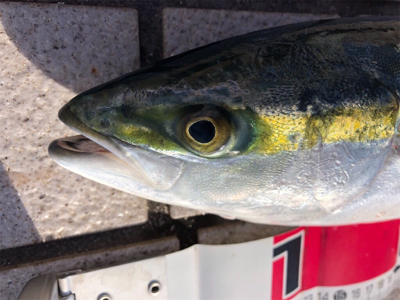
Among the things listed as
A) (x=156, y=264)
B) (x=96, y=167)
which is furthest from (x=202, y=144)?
(x=156, y=264)

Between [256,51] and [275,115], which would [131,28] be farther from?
[275,115]

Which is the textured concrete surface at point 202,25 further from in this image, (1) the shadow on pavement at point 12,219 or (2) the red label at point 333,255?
(2) the red label at point 333,255

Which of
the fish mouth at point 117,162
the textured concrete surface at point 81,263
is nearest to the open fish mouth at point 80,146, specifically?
the fish mouth at point 117,162

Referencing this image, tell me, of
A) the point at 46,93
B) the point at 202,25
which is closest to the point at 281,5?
the point at 202,25

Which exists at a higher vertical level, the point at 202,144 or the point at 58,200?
the point at 202,144

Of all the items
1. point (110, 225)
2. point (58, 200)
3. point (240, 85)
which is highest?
point (240, 85)

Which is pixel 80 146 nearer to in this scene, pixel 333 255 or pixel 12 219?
pixel 12 219
